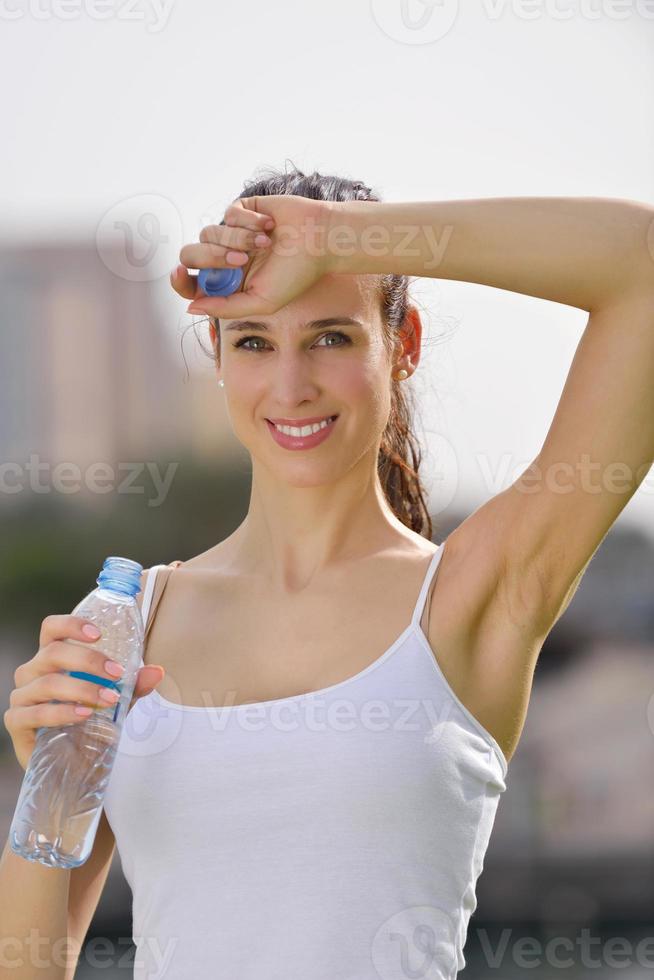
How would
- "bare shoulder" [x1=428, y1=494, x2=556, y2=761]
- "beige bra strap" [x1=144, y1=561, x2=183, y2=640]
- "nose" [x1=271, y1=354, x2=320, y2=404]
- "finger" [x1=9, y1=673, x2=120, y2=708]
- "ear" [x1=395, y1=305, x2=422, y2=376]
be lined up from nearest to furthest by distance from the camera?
"finger" [x1=9, y1=673, x2=120, y2=708] → "bare shoulder" [x1=428, y1=494, x2=556, y2=761] → "nose" [x1=271, y1=354, x2=320, y2=404] → "beige bra strap" [x1=144, y1=561, x2=183, y2=640] → "ear" [x1=395, y1=305, x2=422, y2=376]

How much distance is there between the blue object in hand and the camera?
1.72 metres

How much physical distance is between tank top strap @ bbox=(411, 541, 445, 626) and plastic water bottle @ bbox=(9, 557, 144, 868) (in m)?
0.41

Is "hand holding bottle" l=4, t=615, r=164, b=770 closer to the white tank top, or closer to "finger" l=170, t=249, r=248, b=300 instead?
the white tank top

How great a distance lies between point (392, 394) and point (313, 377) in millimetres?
464

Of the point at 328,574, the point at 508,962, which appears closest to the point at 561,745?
the point at 508,962

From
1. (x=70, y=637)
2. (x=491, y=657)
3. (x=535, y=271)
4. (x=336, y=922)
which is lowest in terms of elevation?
(x=336, y=922)

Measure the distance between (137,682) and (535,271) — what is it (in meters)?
0.75

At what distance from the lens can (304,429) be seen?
200 cm

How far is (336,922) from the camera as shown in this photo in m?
1.74

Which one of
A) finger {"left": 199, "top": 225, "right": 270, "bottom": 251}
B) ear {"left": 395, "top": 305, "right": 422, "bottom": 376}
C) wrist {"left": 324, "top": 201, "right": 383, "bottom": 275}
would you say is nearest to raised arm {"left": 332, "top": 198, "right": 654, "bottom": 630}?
wrist {"left": 324, "top": 201, "right": 383, "bottom": 275}

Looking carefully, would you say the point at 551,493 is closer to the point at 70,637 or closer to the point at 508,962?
the point at 70,637

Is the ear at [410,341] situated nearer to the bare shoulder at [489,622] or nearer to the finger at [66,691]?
the bare shoulder at [489,622]

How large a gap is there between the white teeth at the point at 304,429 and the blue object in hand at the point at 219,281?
31cm

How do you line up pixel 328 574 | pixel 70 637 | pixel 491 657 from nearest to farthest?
pixel 70 637, pixel 491 657, pixel 328 574
